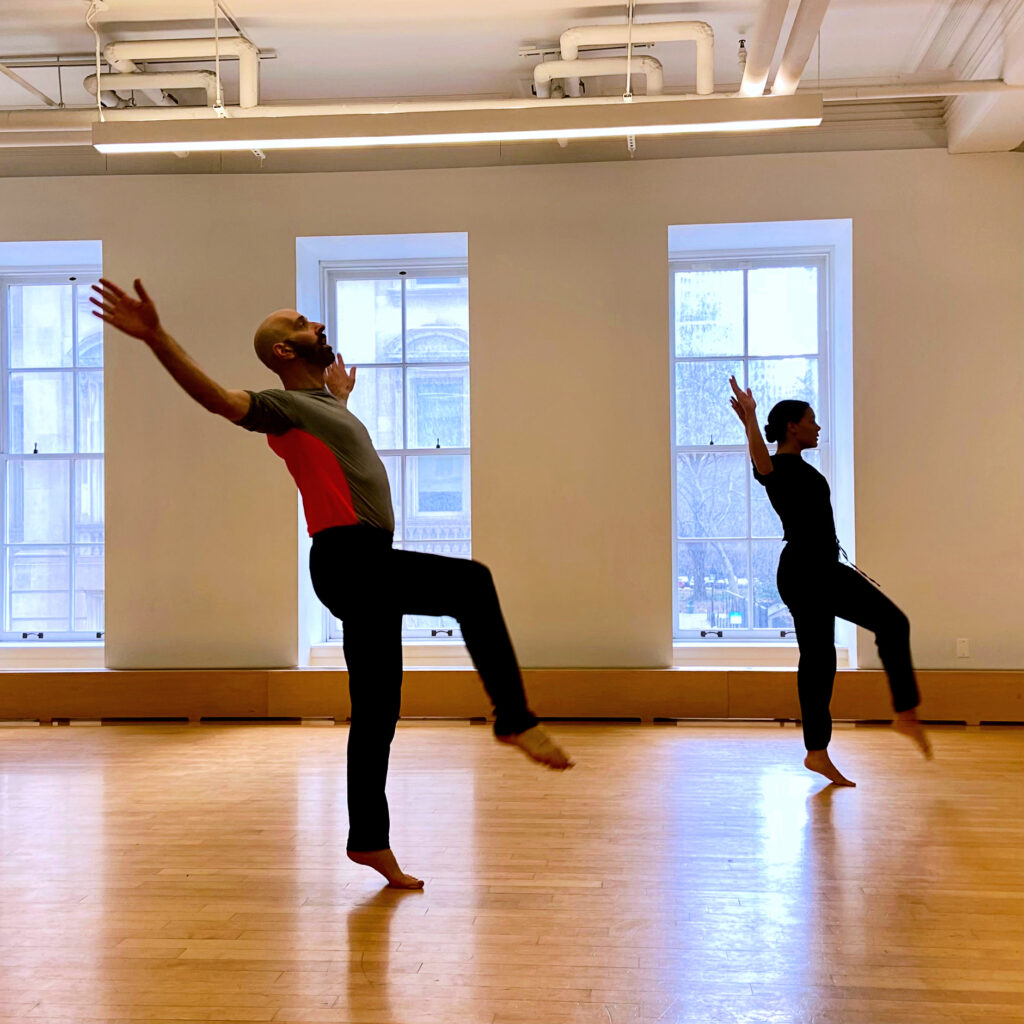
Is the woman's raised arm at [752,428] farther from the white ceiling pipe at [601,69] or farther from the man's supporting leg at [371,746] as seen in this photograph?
the white ceiling pipe at [601,69]

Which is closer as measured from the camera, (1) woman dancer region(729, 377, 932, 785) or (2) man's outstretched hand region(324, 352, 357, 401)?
(2) man's outstretched hand region(324, 352, 357, 401)

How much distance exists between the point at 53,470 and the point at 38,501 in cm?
24

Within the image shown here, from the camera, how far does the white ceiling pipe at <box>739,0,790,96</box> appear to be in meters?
4.44

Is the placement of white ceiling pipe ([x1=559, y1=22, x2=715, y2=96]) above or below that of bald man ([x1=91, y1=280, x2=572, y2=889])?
above

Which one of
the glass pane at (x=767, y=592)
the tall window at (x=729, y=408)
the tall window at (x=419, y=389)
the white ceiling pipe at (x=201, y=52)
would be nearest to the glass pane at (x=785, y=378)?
the tall window at (x=729, y=408)

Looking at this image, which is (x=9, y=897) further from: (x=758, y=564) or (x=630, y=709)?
(x=758, y=564)

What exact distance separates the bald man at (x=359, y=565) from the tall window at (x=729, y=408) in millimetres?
4114

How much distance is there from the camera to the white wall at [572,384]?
6297 mm

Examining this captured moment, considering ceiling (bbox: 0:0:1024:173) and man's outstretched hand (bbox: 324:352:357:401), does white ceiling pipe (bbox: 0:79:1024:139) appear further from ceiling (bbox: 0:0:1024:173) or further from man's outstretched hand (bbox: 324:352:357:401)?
man's outstretched hand (bbox: 324:352:357:401)

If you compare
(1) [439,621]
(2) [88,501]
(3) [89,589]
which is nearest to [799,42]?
(1) [439,621]

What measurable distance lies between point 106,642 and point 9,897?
3683mm

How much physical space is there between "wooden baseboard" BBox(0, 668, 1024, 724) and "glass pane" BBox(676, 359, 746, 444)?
165 centimetres

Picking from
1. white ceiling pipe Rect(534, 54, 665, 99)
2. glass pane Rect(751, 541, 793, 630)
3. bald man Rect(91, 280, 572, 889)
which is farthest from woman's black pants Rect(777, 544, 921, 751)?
white ceiling pipe Rect(534, 54, 665, 99)

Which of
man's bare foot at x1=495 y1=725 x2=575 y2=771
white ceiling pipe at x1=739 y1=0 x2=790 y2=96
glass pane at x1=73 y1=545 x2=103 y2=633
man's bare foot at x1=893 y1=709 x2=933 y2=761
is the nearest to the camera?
man's bare foot at x1=495 y1=725 x2=575 y2=771
